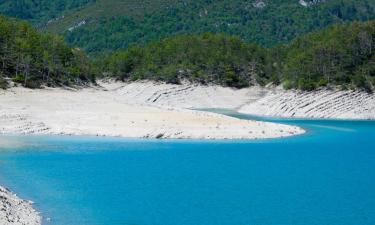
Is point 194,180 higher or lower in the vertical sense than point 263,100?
lower

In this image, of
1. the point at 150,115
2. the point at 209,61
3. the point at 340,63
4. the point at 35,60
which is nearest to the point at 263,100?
the point at 340,63

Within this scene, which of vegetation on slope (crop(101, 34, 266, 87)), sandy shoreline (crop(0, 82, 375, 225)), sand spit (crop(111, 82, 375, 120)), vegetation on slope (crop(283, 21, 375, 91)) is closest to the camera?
sandy shoreline (crop(0, 82, 375, 225))

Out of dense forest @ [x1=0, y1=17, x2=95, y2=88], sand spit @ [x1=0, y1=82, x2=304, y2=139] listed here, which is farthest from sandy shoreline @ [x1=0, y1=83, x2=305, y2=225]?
dense forest @ [x1=0, y1=17, x2=95, y2=88]

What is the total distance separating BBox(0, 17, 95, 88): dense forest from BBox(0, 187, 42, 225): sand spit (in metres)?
45.7

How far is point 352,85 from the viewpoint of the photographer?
3258 inches

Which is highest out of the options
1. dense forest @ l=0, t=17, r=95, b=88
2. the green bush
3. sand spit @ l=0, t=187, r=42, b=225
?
dense forest @ l=0, t=17, r=95, b=88

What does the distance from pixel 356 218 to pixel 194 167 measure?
14154mm

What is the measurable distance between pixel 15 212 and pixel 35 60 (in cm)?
6242

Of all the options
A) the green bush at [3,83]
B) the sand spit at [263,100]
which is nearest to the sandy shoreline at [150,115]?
the sand spit at [263,100]

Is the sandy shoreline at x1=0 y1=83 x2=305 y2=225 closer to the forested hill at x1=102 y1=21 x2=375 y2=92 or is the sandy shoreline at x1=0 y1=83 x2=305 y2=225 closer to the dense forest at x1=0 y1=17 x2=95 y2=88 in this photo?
the dense forest at x1=0 y1=17 x2=95 y2=88

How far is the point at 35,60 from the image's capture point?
285 feet

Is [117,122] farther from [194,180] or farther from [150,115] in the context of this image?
[194,180]

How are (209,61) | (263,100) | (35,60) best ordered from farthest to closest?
(209,61)
(263,100)
(35,60)

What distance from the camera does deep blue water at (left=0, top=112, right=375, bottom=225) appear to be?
2903 centimetres
